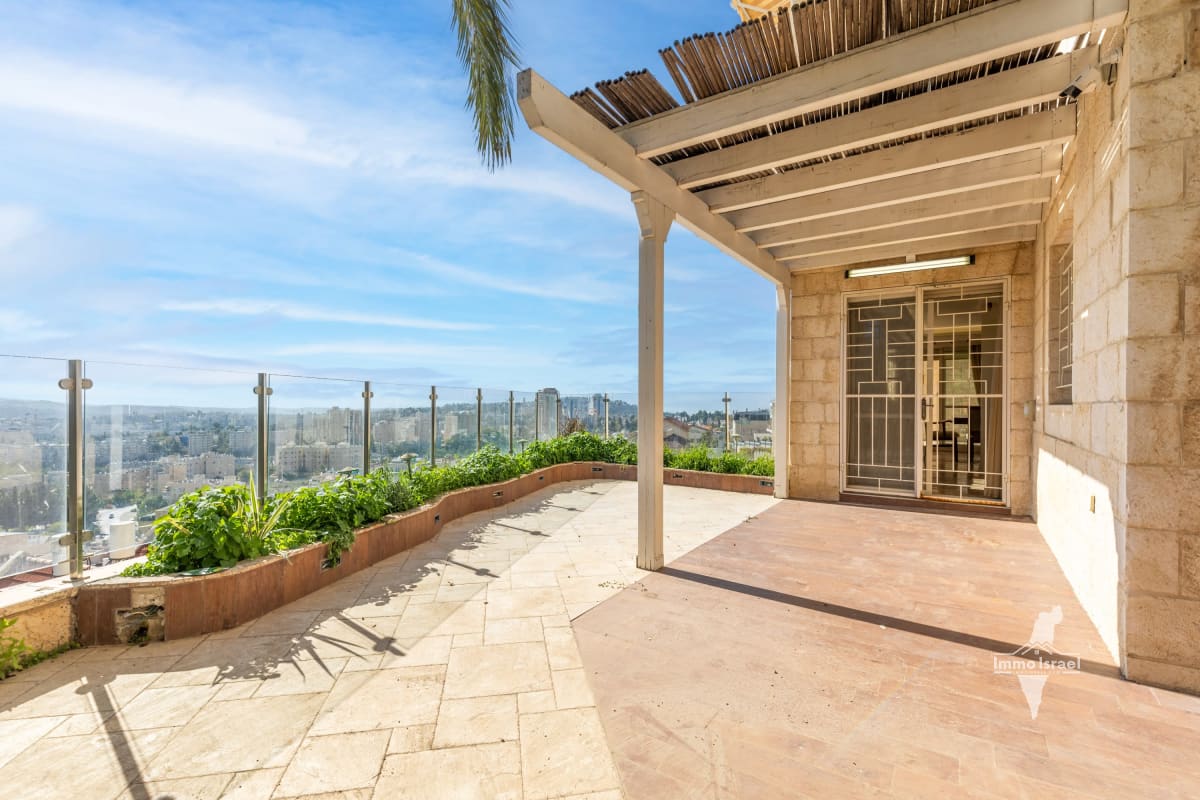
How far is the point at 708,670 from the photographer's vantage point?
7.92 ft

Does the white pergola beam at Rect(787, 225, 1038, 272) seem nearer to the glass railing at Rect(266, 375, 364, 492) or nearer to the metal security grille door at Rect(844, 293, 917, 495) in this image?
the metal security grille door at Rect(844, 293, 917, 495)

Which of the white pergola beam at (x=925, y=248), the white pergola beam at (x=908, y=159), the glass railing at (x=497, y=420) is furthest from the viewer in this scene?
the glass railing at (x=497, y=420)

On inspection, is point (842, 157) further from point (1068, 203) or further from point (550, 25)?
point (550, 25)

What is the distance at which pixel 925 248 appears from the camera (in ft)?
19.4

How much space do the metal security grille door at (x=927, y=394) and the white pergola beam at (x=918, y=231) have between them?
3.46ft

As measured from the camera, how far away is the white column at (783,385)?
6.88 meters

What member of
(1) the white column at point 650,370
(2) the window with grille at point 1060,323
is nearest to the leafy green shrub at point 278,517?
(1) the white column at point 650,370

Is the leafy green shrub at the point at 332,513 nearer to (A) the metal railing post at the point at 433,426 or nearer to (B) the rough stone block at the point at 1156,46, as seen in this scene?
(A) the metal railing post at the point at 433,426

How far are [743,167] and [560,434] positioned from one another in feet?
20.9

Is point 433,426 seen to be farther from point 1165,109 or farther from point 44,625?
point 1165,109

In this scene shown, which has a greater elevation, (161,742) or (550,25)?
(550,25)

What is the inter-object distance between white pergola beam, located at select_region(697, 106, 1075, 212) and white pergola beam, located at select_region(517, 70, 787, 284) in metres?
0.35

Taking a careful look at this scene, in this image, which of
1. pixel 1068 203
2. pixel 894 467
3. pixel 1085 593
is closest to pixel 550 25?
pixel 1068 203

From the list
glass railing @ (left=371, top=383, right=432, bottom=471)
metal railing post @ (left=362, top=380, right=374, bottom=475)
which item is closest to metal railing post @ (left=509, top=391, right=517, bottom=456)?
glass railing @ (left=371, top=383, right=432, bottom=471)
